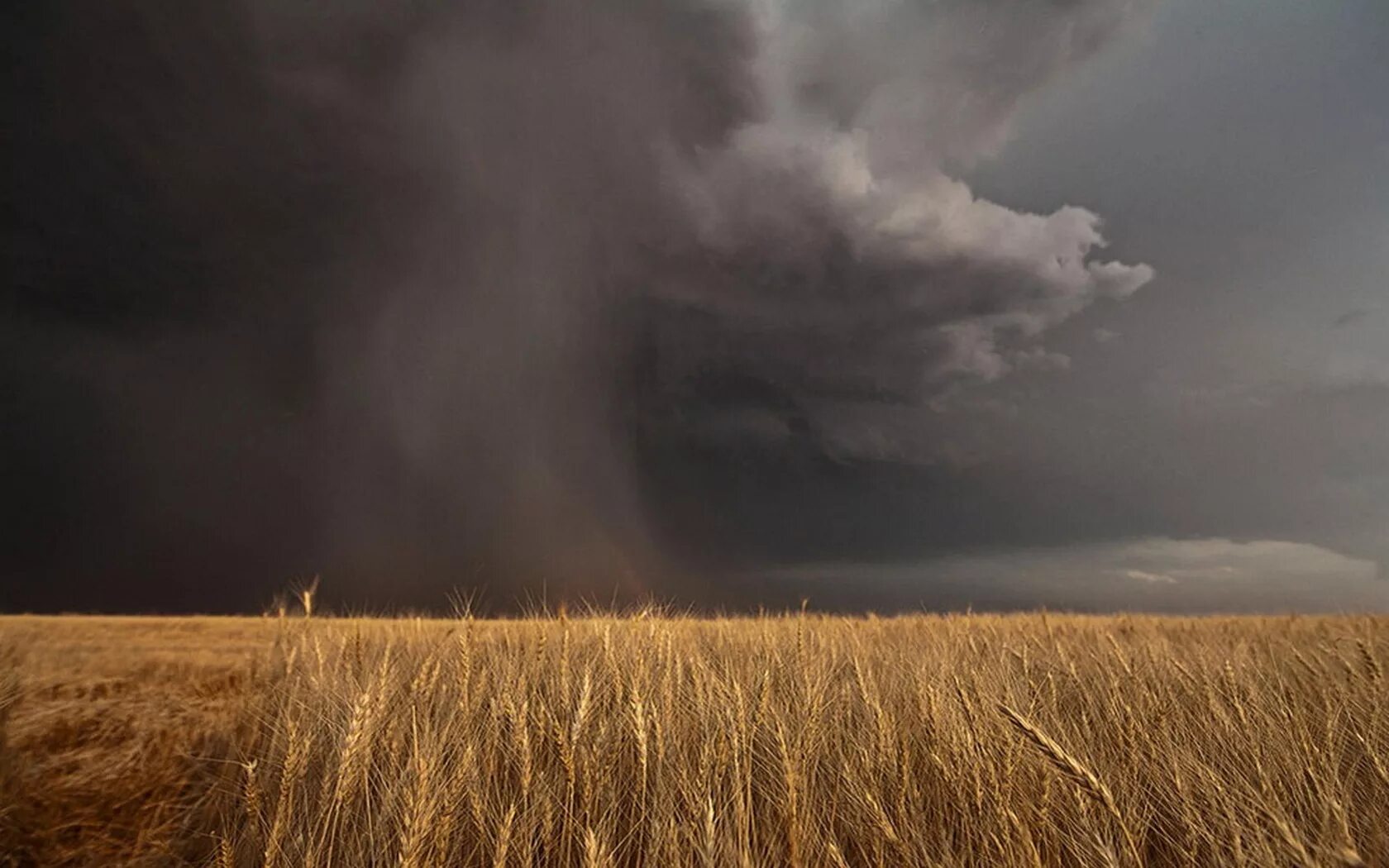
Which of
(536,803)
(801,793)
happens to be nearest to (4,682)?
(536,803)

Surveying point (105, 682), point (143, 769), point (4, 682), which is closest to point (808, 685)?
point (143, 769)

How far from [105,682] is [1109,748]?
24.7 ft

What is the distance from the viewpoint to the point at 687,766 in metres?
3.32

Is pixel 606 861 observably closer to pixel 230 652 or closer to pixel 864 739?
pixel 864 739

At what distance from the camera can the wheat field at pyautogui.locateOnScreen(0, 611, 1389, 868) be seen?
272cm

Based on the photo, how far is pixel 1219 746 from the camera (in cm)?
397

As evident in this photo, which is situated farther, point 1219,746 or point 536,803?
point 1219,746

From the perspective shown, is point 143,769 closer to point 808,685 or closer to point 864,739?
point 808,685

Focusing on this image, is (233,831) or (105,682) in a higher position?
(105,682)

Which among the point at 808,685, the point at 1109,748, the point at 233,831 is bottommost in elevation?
the point at 233,831

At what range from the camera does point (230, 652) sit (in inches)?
412

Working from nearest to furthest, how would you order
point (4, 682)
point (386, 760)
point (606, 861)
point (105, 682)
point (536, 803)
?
point (606, 861), point (536, 803), point (386, 760), point (4, 682), point (105, 682)

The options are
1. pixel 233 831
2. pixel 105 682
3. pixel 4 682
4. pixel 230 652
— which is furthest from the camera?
pixel 230 652

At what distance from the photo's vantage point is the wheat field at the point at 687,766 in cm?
272
